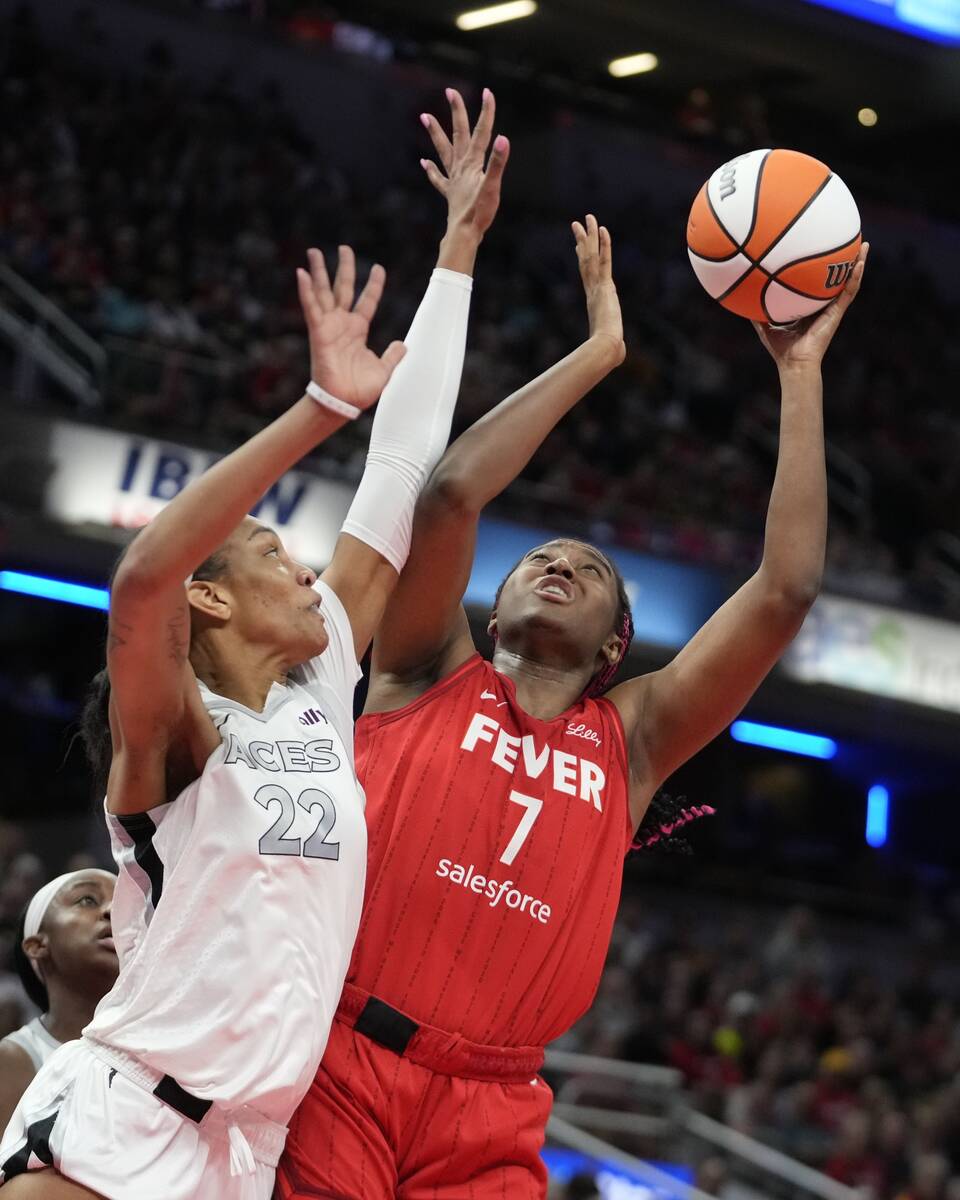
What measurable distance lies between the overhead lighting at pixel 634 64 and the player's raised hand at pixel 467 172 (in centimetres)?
1815

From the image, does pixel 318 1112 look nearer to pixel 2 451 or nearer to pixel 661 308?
pixel 2 451

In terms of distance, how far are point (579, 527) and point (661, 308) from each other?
21.4ft

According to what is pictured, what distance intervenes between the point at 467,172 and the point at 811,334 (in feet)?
2.82

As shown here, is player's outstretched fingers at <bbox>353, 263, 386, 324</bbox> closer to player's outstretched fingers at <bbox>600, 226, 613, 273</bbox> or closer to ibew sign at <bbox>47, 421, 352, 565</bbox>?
player's outstretched fingers at <bbox>600, 226, 613, 273</bbox>

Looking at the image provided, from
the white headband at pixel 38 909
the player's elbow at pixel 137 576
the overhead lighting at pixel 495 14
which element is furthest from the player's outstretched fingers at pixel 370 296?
the overhead lighting at pixel 495 14

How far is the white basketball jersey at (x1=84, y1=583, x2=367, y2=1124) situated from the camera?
9.71 ft

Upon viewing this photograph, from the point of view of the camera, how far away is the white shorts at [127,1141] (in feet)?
9.64

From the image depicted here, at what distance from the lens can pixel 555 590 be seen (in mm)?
3842

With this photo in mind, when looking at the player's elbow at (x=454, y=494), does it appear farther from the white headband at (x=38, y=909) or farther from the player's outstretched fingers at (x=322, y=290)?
the white headband at (x=38, y=909)

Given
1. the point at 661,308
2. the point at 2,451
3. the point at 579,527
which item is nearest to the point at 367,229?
the point at 661,308

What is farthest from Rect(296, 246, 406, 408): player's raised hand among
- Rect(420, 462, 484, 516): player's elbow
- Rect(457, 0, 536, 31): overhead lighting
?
Rect(457, 0, 536, 31): overhead lighting

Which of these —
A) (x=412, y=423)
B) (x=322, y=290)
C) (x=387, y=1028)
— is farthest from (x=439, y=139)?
(x=387, y=1028)

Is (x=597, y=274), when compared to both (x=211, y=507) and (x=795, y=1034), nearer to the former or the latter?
(x=211, y=507)

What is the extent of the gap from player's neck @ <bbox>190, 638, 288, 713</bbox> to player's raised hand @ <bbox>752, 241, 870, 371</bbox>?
1410mm
